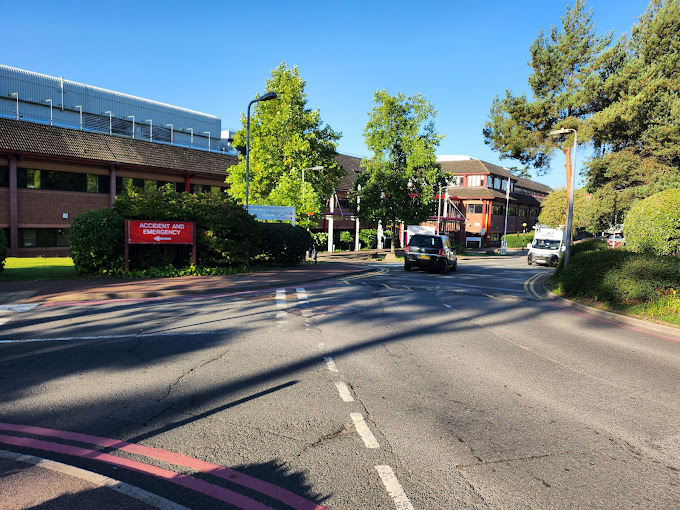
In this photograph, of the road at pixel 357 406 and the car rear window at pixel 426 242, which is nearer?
the road at pixel 357 406

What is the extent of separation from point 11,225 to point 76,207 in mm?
3852

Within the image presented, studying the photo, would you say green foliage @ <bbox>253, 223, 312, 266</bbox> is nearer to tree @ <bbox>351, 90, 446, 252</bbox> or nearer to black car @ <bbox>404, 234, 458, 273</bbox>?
black car @ <bbox>404, 234, 458, 273</bbox>

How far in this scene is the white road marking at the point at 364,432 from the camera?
4102 millimetres

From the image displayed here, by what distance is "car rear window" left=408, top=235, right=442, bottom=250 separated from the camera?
22156mm

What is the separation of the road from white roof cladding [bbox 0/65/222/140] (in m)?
31.2

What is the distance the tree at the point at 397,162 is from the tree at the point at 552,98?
719 cm

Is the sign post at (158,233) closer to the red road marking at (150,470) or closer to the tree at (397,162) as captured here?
the red road marking at (150,470)

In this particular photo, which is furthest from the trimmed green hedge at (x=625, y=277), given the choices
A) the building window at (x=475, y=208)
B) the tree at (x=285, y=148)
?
the building window at (x=475, y=208)

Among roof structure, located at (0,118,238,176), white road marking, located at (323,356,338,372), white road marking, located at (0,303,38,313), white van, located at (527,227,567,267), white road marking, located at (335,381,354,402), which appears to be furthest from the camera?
white van, located at (527,227,567,267)

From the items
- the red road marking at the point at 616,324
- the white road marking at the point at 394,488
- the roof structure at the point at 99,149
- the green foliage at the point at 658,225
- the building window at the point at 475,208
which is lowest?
the red road marking at the point at 616,324

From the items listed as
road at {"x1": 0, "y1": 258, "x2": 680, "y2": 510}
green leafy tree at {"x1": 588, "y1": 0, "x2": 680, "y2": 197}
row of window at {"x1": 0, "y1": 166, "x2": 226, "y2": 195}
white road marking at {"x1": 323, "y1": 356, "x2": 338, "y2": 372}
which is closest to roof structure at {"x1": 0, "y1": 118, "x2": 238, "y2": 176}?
row of window at {"x1": 0, "y1": 166, "x2": 226, "y2": 195}

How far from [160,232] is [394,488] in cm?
1439

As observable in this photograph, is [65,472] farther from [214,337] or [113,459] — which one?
[214,337]

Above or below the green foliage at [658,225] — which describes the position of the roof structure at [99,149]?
above
